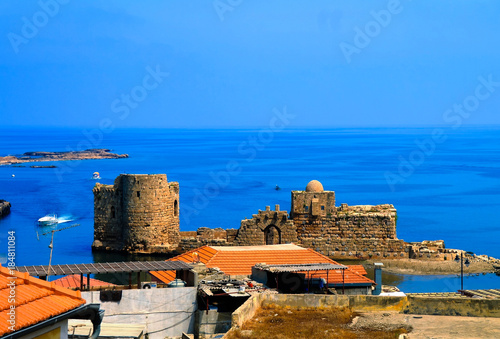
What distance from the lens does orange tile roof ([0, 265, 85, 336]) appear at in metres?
8.87

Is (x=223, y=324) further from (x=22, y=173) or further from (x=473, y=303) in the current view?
(x=22, y=173)

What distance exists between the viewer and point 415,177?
112500 mm

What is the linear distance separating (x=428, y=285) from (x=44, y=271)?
18286 millimetres

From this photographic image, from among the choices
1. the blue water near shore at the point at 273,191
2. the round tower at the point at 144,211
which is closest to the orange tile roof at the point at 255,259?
the blue water near shore at the point at 273,191

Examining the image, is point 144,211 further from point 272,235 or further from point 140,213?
point 272,235

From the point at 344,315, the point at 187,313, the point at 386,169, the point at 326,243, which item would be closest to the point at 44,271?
the point at 187,313

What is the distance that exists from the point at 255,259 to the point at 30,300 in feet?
64.0

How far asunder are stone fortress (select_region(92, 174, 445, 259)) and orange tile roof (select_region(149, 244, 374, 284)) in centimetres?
1022

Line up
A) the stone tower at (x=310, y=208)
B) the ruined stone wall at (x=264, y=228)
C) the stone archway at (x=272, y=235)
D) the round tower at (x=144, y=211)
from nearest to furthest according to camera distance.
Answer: the ruined stone wall at (x=264, y=228)
the round tower at (x=144, y=211)
the stone tower at (x=310, y=208)
the stone archway at (x=272, y=235)

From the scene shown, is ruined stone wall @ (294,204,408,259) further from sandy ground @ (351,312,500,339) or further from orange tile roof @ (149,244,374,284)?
sandy ground @ (351,312,500,339)

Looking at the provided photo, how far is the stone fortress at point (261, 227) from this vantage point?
41156 millimetres

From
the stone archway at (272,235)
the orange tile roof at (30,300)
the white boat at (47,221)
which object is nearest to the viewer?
the orange tile roof at (30,300)

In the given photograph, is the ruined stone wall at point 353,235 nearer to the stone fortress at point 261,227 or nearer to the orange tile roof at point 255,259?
the stone fortress at point 261,227

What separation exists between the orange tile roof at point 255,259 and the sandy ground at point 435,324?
7.81 meters
